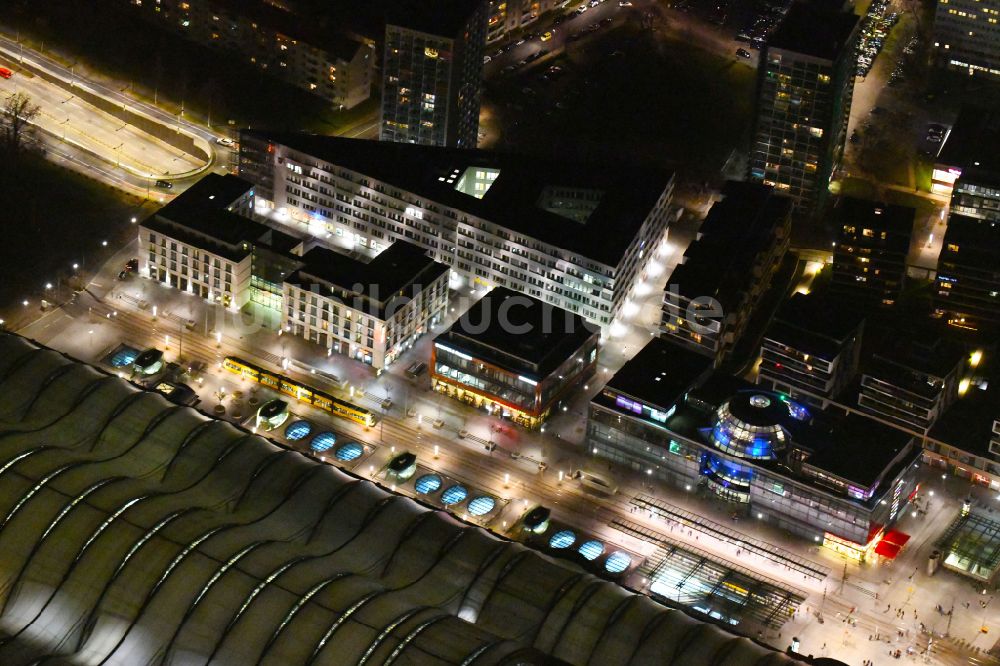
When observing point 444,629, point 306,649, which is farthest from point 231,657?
point 444,629

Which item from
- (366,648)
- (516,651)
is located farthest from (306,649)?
(516,651)

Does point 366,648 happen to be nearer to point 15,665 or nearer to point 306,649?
point 306,649

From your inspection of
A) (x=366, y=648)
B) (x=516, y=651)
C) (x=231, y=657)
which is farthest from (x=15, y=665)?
(x=516, y=651)

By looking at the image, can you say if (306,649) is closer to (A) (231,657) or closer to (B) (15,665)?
(A) (231,657)

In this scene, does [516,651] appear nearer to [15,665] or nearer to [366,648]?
[366,648]

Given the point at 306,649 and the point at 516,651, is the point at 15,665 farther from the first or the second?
the point at 516,651
